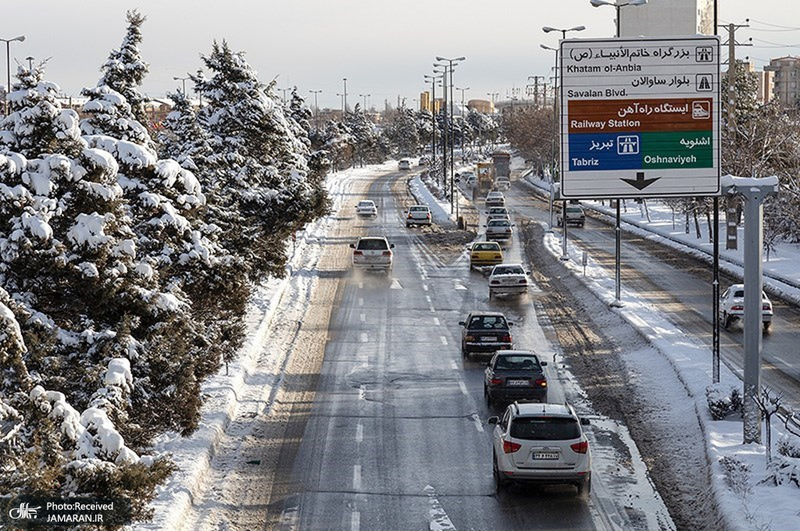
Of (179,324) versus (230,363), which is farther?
(230,363)

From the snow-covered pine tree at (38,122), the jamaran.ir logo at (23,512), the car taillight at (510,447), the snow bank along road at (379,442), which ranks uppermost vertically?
the snow-covered pine tree at (38,122)

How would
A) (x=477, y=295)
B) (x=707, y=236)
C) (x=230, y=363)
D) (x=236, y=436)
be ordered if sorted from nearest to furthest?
(x=236, y=436) → (x=230, y=363) → (x=477, y=295) → (x=707, y=236)

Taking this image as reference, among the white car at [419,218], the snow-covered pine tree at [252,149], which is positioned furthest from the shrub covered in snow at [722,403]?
the white car at [419,218]

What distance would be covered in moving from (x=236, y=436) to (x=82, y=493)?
34.4ft

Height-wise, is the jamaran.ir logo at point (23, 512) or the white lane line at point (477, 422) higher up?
the jamaran.ir logo at point (23, 512)

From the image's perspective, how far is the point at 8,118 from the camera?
16500mm

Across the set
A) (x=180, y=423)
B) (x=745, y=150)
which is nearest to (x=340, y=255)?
(x=745, y=150)

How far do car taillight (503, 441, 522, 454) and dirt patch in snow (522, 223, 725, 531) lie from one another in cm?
256

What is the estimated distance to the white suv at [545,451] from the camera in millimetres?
18375

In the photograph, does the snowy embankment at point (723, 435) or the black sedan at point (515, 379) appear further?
the black sedan at point (515, 379)

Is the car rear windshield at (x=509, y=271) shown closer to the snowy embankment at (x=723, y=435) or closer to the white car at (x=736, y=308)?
the snowy embankment at (x=723, y=435)

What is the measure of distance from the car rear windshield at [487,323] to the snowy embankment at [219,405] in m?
5.41

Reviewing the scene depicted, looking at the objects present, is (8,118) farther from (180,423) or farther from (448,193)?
(448,193)

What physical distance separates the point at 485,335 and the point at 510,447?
13.4m
